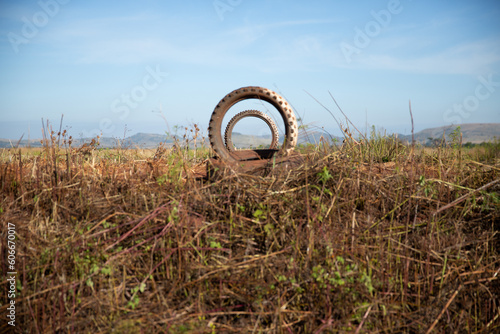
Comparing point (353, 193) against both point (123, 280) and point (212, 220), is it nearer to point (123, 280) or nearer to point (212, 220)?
point (212, 220)

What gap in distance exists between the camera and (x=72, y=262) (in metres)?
2.69

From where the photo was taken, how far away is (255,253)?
2.80 meters

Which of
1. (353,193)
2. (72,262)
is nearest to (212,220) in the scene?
(72,262)

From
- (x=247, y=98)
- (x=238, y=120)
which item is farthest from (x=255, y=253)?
(x=238, y=120)

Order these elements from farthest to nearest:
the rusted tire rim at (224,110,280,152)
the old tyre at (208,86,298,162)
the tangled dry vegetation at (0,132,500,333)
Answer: the rusted tire rim at (224,110,280,152) < the old tyre at (208,86,298,162) < the tangled dry vegetation at (0,132,500,333)

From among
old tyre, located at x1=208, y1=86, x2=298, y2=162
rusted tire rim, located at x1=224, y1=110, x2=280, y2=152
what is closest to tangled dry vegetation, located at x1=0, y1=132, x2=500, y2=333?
old tyre, located at x1=208, y1=86, x2=298, y2=162

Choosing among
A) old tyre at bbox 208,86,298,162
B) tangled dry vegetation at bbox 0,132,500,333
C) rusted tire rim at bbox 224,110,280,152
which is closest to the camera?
tangled dry vegetation at bbox 0,132,500,333

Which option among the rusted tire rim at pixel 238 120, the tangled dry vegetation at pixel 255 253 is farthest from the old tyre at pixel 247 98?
the rusted tire rim at pixel 238 120

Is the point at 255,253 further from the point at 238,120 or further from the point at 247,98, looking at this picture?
the point at 238,120

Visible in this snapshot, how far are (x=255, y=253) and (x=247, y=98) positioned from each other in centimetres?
213

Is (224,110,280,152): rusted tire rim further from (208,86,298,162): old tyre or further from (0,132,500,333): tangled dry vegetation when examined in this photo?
(0,132,500,333): tangled dry vegetation

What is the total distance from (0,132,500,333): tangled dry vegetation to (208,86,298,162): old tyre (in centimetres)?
82

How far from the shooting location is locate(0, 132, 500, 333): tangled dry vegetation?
2447 mm

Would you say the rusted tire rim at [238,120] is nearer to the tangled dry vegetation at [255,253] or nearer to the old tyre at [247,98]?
the old tyre at [247,98]
